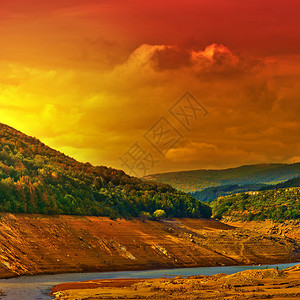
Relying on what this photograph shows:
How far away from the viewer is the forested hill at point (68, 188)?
126 m

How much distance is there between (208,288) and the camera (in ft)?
228

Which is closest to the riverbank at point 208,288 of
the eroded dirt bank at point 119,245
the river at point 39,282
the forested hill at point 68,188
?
the river at point 39,282

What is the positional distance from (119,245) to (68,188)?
27.1 metres

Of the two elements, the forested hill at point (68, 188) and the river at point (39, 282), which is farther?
the forested hill at point (68, 188)

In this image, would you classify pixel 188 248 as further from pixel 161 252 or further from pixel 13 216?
pixel 13 216

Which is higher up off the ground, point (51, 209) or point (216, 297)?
point (51, 209)

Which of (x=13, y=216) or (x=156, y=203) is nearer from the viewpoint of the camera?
(x=13, y=216)

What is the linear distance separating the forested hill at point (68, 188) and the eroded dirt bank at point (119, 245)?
4664 mm

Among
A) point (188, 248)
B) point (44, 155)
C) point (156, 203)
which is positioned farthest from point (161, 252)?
point (44, 155)

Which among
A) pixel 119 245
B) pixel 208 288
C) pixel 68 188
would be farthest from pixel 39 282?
pixel 68 188

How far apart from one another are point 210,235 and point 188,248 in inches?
693

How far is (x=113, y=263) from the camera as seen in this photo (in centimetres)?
11656

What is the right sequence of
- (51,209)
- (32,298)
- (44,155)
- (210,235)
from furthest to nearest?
1. (44,155)
2. (210,235)
3. (51,209)
4. (32,298)

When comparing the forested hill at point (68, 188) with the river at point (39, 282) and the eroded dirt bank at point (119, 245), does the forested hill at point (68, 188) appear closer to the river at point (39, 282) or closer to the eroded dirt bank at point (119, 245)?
the eroded dirt bank at point (119, 245)
